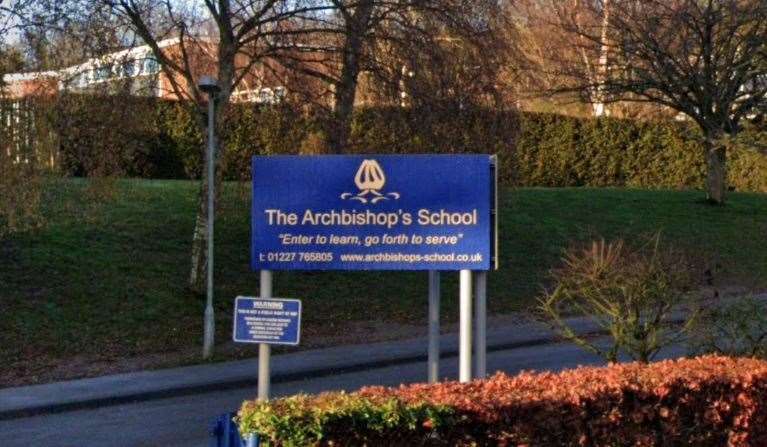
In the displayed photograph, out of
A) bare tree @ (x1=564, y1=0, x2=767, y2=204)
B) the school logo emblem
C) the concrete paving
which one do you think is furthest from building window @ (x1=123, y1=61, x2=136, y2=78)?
the school logo emblem

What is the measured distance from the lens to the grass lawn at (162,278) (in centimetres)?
1848

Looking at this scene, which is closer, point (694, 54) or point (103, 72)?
point (103, 72)

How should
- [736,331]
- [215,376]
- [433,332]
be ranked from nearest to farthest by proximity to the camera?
[433,332]
[736,331]
[215,376]

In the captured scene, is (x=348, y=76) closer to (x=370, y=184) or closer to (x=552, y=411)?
(x=370, y=184)

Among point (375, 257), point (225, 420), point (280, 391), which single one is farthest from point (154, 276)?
point (225, 420)

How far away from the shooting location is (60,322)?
18.7m

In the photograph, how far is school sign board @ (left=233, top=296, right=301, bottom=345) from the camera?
927cm

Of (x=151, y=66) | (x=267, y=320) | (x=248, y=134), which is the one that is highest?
(x=151, y=66)

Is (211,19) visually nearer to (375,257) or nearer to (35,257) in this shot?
(35,257)

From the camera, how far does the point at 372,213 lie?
10000mm

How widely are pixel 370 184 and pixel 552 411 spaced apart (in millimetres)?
3182

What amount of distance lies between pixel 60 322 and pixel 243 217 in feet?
23.5

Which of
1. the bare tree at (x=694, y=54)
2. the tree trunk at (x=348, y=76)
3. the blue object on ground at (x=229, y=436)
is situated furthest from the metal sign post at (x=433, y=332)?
the bare tree at (x=694, y=54)

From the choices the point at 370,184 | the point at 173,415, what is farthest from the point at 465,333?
the point at 173,415
